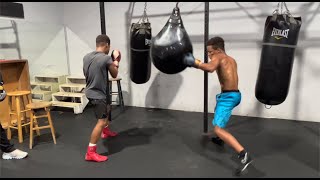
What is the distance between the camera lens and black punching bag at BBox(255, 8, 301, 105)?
2.80m

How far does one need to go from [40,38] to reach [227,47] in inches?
141

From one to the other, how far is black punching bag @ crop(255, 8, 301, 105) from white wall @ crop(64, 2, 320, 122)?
1292mm

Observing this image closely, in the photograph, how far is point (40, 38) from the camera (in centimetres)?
541

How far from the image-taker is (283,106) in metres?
4.23

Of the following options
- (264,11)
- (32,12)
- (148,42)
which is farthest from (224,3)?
(32,12)

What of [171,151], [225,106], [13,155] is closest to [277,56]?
[225,106]

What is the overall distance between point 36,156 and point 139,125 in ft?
4.99

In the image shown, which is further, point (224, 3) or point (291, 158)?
point (224, 3)

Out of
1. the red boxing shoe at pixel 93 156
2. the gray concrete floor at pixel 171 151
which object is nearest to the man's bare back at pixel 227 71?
the gray concrete floor at pixel 171 151

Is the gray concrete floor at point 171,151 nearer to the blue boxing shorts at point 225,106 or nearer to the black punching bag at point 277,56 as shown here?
the blue boxing shorts at point 225,106

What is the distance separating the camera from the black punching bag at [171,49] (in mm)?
2299

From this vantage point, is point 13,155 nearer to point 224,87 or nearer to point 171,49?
point 171,49

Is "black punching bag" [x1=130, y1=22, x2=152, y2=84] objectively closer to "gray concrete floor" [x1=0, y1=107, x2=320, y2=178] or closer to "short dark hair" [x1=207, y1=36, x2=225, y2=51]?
"gray concrete floor" [x1=0, y1=107, x2=320, y2=178]

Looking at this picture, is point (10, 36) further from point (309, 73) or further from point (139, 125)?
point (309, 73)
